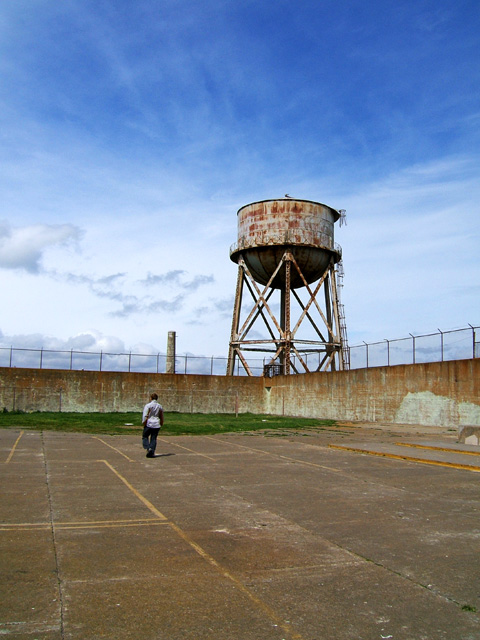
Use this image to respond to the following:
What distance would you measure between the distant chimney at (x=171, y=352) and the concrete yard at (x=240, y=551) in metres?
30.8

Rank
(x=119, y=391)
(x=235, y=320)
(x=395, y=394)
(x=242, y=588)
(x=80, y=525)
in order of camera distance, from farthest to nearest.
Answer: (x=235, y=320), (x=119, y=391), (x=395, y=394), (x=80, y=525), (x=242, y=588)

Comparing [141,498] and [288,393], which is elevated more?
[288,393]

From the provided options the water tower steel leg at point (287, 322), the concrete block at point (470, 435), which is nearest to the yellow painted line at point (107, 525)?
the concrete block at point (470, 435)

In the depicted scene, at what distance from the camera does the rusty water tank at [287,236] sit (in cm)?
4234

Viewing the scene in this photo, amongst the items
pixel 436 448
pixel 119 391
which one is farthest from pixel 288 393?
pixel 436 448

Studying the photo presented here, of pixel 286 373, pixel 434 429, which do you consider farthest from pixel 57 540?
pixel 286 373

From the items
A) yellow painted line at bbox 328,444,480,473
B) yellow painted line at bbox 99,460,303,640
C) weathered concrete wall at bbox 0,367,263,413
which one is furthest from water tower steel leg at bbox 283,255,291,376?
yellow painted line at bbox 99,460,303,640

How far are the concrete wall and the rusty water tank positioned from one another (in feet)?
26.8

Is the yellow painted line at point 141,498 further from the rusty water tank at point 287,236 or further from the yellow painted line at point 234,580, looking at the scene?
the rusty water tank at point 287,236

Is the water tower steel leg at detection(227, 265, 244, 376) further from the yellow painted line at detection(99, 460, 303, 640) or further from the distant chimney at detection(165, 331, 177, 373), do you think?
the yellow painted line at detection(99, 460, 303, 640)

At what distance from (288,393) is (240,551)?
34.5m

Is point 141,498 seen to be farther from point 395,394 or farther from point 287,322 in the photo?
point 287,322

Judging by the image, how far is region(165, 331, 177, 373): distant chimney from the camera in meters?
44.6

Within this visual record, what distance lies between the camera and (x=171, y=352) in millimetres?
45844
